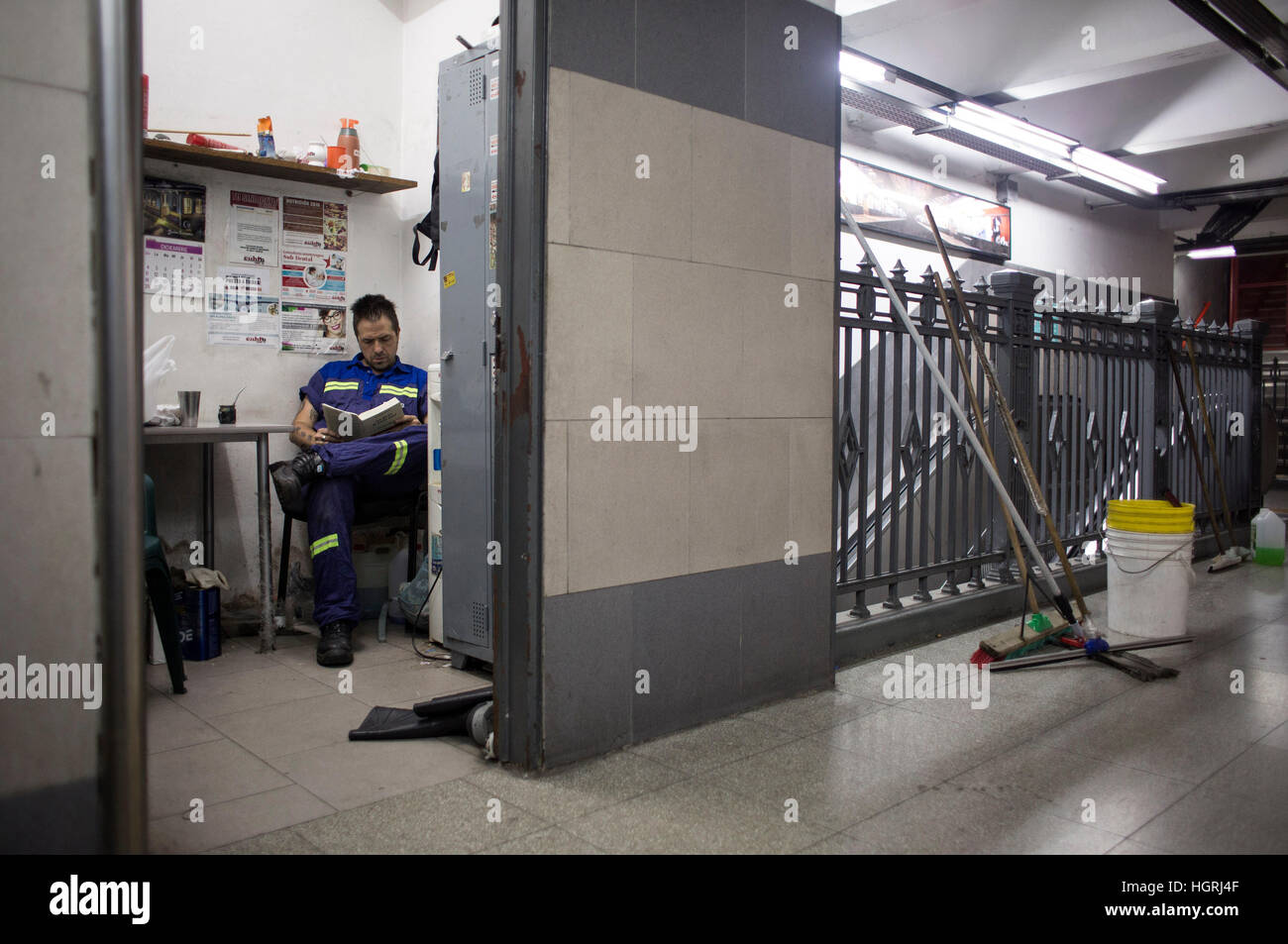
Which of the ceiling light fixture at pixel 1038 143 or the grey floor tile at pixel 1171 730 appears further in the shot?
the ceiling light fixture at pixel 1038 143

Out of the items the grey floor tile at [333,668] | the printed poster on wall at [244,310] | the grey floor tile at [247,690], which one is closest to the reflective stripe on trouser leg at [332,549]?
the grey floor tile at [333,668]

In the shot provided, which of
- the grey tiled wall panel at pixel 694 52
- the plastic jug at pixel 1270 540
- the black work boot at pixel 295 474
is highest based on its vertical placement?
the grey tiled wall panel at pixel 694 52

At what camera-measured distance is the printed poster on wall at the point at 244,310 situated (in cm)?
425

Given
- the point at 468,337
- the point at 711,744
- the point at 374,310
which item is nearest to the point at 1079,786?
the point at 711,744

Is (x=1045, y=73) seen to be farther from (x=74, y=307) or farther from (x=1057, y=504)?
(x=74, y=307)

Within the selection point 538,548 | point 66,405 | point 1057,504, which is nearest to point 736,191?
point 538,548

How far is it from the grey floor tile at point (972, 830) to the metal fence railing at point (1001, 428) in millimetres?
1371

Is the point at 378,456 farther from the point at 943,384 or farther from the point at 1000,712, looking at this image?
the point at 1000,712

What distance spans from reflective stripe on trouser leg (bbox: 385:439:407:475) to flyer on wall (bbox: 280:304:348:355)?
3.09 ft

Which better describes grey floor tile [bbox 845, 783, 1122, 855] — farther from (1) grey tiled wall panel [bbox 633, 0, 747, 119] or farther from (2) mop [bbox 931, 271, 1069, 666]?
(1) grey tiled wall panel [bbox 633, 0, 747, 119]

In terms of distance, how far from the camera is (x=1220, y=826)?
2154 millimetres

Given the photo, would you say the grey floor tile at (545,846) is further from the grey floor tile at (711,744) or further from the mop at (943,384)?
the mop at (943,384)

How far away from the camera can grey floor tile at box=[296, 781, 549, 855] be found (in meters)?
2.02

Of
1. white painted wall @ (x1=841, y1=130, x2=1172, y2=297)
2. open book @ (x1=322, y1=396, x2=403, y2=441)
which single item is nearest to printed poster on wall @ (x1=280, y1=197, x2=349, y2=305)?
open book @ (x1=322, y1=396, x2=403, y2=441)
